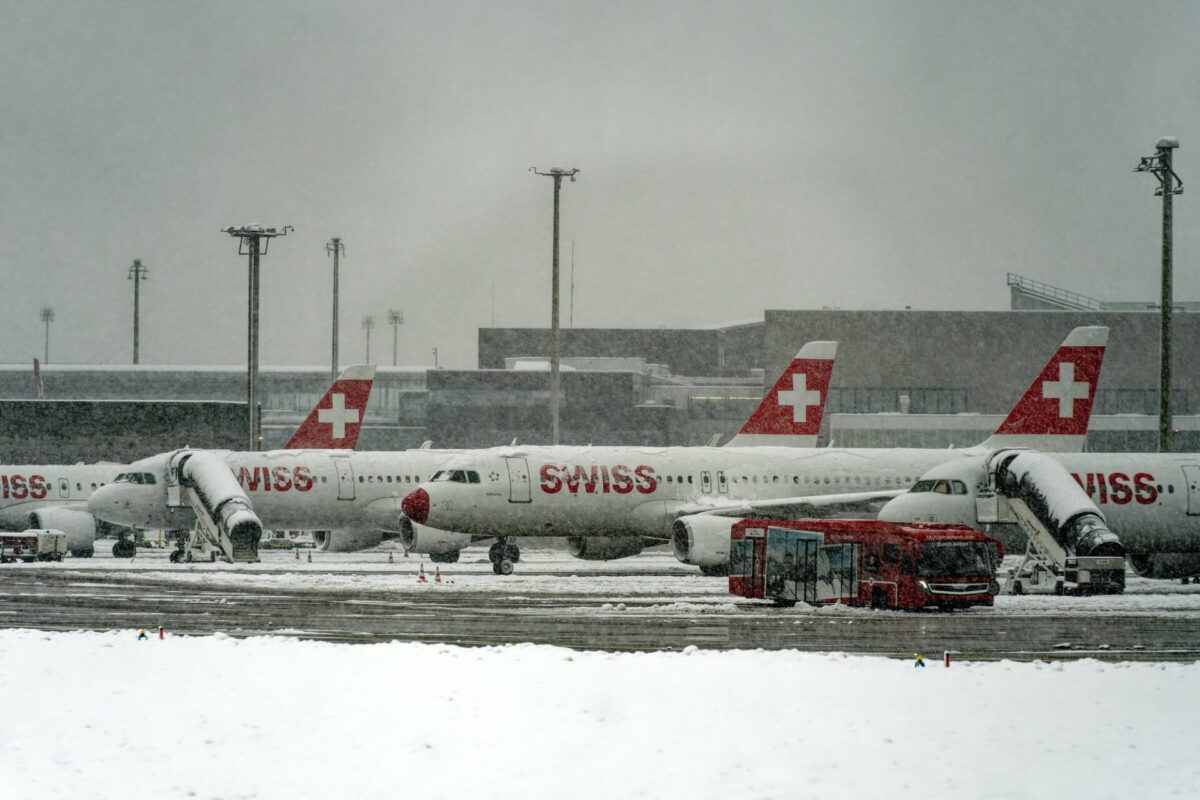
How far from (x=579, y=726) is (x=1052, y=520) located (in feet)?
84.7

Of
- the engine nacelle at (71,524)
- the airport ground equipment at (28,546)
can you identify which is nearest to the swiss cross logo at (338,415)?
the engine nacelle at (71,524)

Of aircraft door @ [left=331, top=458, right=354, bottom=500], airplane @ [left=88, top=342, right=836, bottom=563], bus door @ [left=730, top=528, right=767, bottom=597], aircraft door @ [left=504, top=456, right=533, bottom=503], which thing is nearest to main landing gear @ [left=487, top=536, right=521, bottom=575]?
aircraft door @ [left=504, top=456, right=533, bottom=503]

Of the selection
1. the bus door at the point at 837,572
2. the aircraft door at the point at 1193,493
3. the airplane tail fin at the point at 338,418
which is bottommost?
the bus door at the point at 837,572

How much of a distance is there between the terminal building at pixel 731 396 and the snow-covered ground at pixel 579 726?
3869 cm

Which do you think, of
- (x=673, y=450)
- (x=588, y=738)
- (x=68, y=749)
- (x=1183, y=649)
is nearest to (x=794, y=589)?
(x=1183, y=649)

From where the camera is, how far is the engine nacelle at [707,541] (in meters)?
43.1

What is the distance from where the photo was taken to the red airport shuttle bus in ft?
115

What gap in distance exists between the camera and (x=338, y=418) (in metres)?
64.8

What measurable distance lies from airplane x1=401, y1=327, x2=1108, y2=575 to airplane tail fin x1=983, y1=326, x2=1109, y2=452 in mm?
546

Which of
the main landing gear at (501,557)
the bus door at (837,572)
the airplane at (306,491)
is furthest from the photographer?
the airplane at (306,491)

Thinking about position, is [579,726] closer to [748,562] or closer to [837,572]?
[837,572]

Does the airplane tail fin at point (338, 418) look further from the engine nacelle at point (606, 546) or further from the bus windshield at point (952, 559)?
the bus windshield at point (952, 559)

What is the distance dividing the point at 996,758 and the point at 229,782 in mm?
9104

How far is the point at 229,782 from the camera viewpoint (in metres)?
16.6
